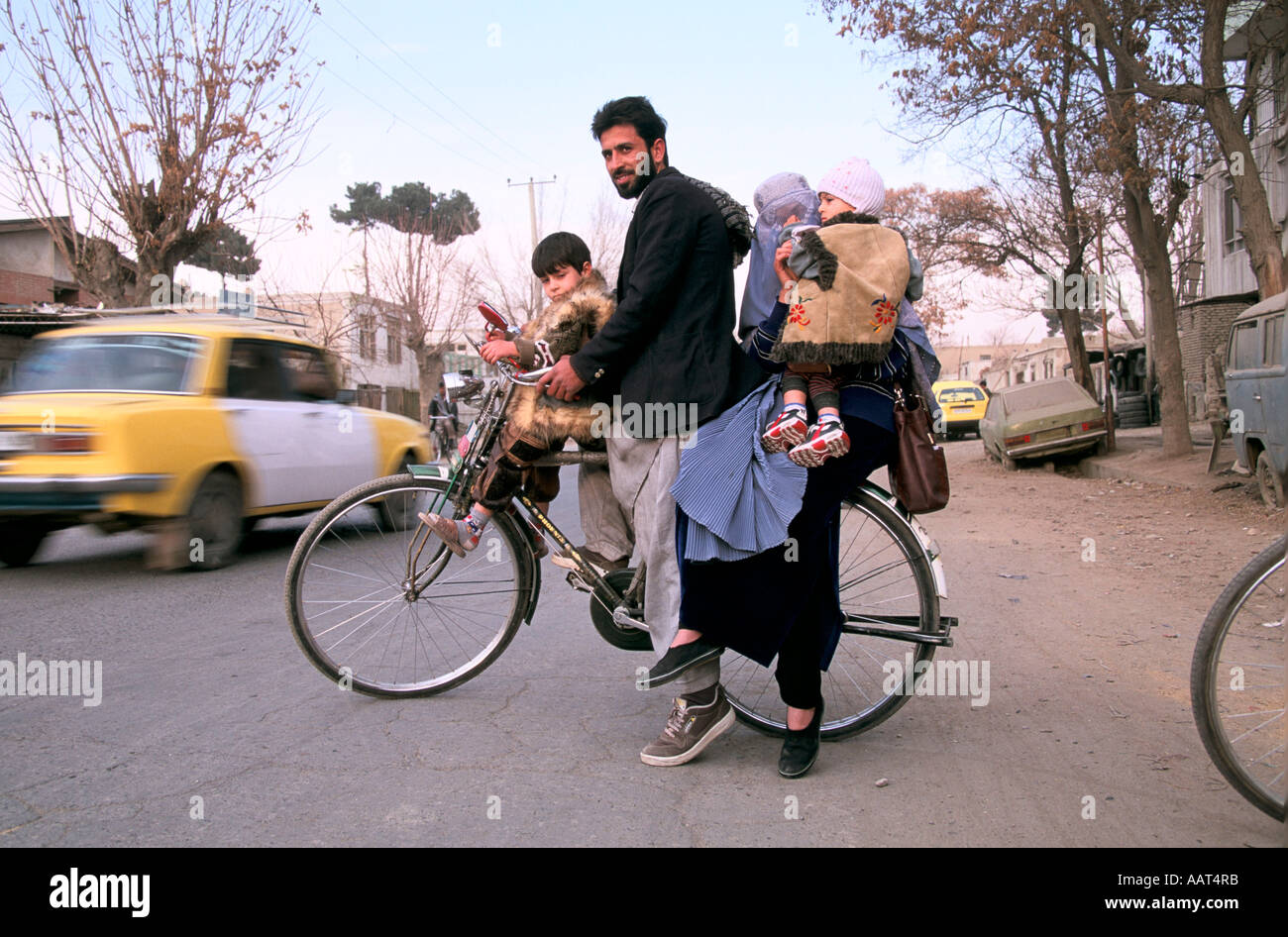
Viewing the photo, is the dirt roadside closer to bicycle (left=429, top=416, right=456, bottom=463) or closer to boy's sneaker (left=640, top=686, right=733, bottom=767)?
boy's sneaker (left=640, top=686, right=733, bottom=767)

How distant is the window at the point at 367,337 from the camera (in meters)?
36.5

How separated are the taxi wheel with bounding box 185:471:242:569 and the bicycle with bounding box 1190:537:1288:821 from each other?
6619mm

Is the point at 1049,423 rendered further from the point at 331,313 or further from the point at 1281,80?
the point at 331,313

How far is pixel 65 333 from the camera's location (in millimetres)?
7621

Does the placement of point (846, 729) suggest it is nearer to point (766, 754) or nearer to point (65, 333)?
point (766, 754)

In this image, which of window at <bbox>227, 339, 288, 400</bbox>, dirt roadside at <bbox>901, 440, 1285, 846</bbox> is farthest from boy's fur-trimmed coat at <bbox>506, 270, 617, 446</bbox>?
window at <bbox>227, 339, 288, 400</bbox>

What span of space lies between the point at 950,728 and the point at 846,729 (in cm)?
45

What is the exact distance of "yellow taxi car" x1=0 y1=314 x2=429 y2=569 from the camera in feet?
21.9

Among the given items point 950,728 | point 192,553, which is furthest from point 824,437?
point 192,553

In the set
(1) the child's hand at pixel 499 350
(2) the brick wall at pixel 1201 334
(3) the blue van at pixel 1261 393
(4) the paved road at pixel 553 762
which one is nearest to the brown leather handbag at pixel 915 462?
(4) the paved road at pixel 553 762

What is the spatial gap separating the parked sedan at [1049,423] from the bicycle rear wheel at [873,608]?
1534cm
